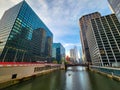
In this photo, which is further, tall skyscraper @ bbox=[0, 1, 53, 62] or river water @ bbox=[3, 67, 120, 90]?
tall skyscraper @ bbox=[0, 1, 53, 62]

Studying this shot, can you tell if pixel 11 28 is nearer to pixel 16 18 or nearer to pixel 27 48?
pixel 16 18

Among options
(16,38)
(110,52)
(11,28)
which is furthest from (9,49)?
(110,52)

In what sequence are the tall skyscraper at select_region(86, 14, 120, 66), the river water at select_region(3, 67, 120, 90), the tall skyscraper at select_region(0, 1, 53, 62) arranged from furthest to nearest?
1. the tall skyscraper at select_region(86, 14, 120, 66)
2. the tall skyscraper at select_region(0, 1, 53, 62)
3. the river water at select_region(3, 67, 120, 90)

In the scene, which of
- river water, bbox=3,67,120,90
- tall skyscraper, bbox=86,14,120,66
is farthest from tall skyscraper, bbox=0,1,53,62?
tall skyscraper, bbox=86,14,120,66

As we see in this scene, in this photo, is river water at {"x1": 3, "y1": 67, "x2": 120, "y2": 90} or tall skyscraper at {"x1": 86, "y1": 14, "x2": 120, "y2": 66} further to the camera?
tall skyscraper at {"x1": 86, "y1": 14, "x2": 120, "y2": 66}

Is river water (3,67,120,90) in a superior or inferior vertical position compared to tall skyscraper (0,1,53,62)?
inferior

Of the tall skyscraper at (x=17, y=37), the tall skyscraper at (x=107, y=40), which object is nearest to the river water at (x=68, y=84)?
the tall skyscraper at (x=17, y=37)

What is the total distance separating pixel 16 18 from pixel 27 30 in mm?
18361

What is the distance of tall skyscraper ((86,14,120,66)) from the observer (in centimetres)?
7944

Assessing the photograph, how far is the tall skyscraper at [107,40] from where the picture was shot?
79.4 metres

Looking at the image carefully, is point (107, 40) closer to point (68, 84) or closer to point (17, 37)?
point (68, 84)

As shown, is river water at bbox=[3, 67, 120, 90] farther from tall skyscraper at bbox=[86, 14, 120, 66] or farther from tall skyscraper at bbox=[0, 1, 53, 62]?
tall skyscraper at bbox=[86, 14, 120, 66]

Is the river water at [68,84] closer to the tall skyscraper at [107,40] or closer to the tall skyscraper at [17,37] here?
the tall skyscraper at [17,37]

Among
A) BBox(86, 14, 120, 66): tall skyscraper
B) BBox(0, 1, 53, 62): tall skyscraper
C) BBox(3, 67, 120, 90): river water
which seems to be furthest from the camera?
BBox(86, 14, 120, 66): tall skyscraper
